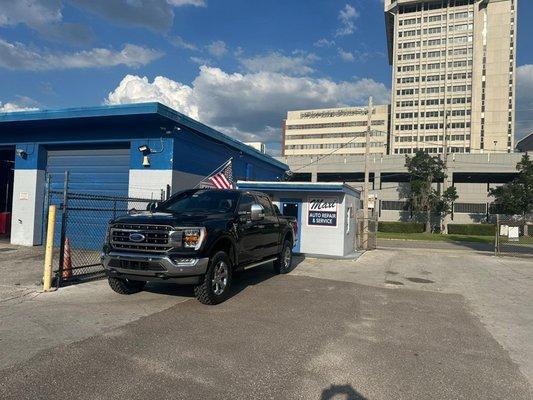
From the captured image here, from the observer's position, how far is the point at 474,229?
1799 inches

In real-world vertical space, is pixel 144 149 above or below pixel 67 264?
above

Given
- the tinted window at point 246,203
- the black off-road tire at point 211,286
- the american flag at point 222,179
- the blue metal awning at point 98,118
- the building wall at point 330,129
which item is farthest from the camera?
the building wall at point 330,129

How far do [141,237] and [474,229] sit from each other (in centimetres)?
4587

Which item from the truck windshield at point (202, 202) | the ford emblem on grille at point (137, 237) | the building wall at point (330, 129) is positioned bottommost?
the ford emblem on grille at point (137, 237)

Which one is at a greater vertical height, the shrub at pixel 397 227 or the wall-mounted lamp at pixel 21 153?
the wall-mounted lamp at pixel 21 153

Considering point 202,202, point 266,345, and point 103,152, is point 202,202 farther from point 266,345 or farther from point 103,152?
point 103,152

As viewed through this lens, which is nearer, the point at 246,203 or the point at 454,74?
the point at 246,203

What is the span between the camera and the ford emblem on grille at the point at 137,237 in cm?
→ 702

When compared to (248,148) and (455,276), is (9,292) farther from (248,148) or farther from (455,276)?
(248,148)

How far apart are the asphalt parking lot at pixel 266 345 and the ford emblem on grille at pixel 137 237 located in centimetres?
109

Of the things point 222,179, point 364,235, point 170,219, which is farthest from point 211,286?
point 364,235

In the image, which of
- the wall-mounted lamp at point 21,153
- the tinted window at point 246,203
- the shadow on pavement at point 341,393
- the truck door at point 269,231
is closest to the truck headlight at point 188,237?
the tinted window at point 246,203

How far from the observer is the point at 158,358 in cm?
474

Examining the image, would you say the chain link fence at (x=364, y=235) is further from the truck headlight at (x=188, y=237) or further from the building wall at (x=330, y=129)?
the building wall at (x=330, y=129)
